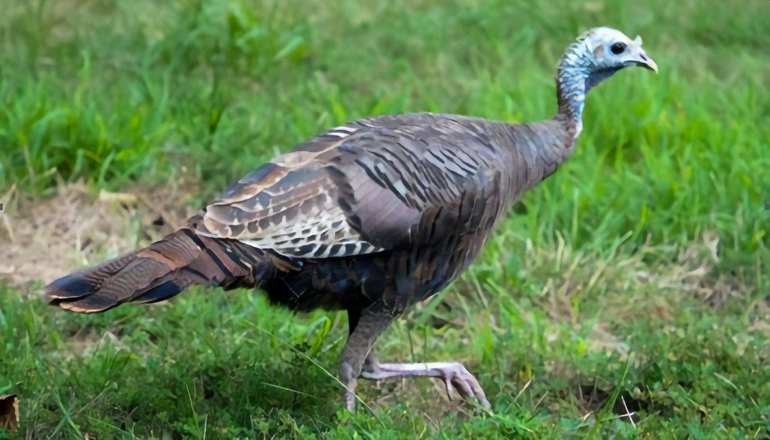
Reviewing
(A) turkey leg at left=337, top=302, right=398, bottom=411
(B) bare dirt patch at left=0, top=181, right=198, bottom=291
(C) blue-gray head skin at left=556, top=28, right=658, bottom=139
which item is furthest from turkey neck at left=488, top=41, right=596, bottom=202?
(B) bare dirt patch at left=0, top=181, right=198, bottom=291

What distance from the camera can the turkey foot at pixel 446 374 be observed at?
11.1 feet

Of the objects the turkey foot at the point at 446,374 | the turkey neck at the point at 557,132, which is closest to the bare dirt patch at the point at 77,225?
the turkey foot at the point at 446,374

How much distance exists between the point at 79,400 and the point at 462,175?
5.00ft

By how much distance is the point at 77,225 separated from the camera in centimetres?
450

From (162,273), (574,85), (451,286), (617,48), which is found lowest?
(451,286)

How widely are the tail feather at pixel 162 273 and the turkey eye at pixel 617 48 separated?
1.71 metres

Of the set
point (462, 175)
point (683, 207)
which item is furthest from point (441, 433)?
point (683, 207)

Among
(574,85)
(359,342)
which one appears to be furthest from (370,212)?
(574,85)

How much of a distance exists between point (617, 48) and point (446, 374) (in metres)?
1.47

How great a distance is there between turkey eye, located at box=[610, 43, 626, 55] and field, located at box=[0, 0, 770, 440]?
1092 mm

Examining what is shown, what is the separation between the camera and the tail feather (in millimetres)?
2686

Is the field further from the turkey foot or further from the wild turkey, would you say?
the wild turkey

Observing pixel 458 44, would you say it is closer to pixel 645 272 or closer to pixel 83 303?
pixel 645 272

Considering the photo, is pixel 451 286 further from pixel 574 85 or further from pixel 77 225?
pixel 77 225
